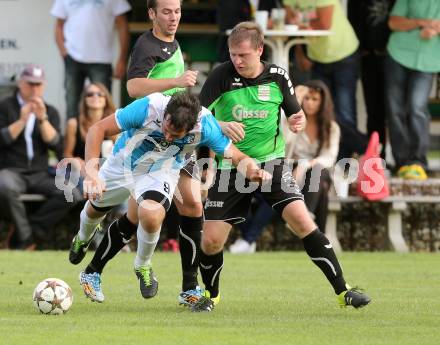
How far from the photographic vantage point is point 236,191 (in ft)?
31.2

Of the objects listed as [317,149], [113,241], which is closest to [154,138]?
[113,241]

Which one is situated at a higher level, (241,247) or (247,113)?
(247,113)

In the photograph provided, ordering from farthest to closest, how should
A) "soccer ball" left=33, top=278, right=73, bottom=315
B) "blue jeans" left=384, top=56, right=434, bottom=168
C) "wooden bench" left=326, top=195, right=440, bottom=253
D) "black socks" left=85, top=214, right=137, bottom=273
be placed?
"blue jeans" left=384, top=56, right=434, bottom=168 → "wooden bench" left=326, top=195, right=440, bottom=253 → "black socks" left=85, top=214, right=137, bottom=273 → "soccer ball" left=33, top=278, right=73, bottom=315

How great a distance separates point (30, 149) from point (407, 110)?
4.43m

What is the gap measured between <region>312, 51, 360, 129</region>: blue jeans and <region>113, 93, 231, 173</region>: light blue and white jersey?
6.66 meters

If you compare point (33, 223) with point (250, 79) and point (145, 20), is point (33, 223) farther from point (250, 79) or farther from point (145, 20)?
point (250, 79)

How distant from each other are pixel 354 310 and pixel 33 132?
6605 millimetres

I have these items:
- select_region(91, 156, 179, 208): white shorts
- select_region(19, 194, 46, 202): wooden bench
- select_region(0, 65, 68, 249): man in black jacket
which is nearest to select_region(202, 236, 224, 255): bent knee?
select_region(91, 156, 179, 208): white shorts

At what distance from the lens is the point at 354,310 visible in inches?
371

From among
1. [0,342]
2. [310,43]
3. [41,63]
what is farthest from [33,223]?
[0,342]

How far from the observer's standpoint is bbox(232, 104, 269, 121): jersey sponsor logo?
9.48 meters

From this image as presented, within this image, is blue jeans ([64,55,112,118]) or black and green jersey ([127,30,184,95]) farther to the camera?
blue jeans ([64,55,112,118])

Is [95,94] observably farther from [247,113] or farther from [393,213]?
[247,113]

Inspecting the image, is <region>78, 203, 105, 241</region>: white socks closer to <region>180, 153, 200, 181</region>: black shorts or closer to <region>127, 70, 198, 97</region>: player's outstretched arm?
<region>180, 153, 200, 181</region>: black shorts
